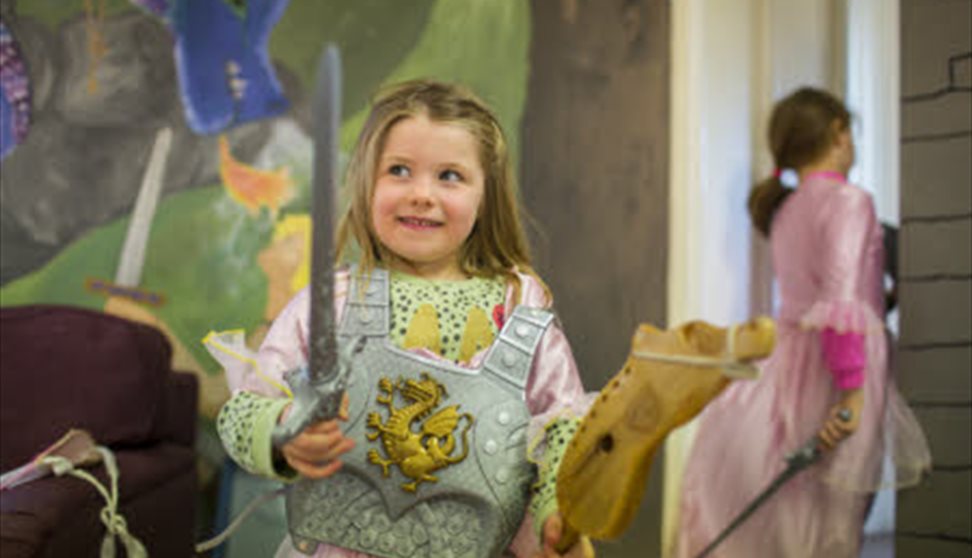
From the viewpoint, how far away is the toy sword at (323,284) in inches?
14.1

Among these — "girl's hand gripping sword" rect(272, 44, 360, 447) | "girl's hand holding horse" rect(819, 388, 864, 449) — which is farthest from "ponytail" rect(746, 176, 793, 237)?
"girl's hand gripping sword" rect(272, 44, 360, 447)

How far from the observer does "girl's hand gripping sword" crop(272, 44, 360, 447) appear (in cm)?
36

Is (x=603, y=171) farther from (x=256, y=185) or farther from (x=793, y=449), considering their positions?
(x=256, y=185)

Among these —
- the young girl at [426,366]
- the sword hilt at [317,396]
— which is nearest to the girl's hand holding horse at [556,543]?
the young girl at [426,366]

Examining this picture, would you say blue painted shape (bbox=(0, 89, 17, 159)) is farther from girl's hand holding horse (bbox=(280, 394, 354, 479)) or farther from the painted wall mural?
girl's hand holding horse (bbox=(280, 394, 354, 479))

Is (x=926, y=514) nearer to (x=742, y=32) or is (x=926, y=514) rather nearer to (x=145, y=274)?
(x=742, y=32)

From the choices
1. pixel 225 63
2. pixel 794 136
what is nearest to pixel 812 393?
pixel 794 136

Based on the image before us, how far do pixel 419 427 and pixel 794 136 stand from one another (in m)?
0.25

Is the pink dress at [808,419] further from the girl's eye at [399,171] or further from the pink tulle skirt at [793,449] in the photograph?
the girl's eye at [399,171]

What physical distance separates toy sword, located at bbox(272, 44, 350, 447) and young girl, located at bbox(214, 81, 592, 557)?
0.17 ft

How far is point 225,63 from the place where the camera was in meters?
0.97

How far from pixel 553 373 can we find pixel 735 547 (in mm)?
212

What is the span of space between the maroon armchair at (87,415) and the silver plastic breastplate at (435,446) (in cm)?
43

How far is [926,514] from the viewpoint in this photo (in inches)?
23.5
